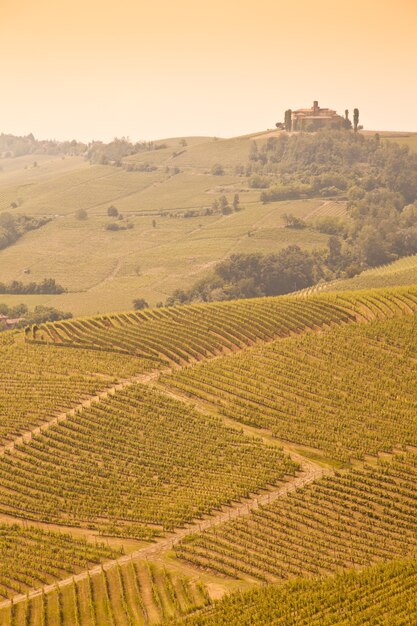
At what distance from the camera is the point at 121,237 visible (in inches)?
6447

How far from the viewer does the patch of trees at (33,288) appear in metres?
135

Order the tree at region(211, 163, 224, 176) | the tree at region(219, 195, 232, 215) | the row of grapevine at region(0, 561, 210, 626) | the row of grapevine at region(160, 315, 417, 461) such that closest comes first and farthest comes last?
the row of grapevine at region(0, 561, 210, 626) < the row of grapevine at region(160, 315, 417, 461) < the tree at region(219, 195, 232, 215) < the tree at region(211, 163, 224, 176)

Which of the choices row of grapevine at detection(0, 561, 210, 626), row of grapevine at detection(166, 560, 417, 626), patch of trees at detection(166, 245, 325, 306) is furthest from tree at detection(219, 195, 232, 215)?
row of grapevine at detection(166, 560, 417, 626)

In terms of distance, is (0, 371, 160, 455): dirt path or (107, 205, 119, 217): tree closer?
(0, 371, 160, 455): dirt path

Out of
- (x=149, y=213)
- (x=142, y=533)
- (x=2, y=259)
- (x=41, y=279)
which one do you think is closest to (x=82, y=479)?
(x=142, y=533)

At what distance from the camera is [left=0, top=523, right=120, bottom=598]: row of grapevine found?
1630 inches

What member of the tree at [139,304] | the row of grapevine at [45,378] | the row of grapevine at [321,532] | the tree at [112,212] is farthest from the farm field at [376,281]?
the row of grapevine at [321,532]

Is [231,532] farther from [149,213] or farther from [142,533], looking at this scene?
[149,213]

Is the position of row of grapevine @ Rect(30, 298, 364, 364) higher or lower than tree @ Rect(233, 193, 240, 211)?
lower

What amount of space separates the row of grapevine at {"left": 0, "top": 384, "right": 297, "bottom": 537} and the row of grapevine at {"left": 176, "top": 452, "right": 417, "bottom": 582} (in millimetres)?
2482

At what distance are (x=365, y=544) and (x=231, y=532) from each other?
618 centimetres

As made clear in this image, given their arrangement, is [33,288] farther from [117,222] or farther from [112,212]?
[112,212]

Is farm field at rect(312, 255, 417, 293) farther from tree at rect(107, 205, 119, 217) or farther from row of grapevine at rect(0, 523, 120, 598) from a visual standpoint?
row of grapevine at rect(0, 523, 120, 598)

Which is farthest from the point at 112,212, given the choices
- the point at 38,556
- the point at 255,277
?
the point at 38,556
